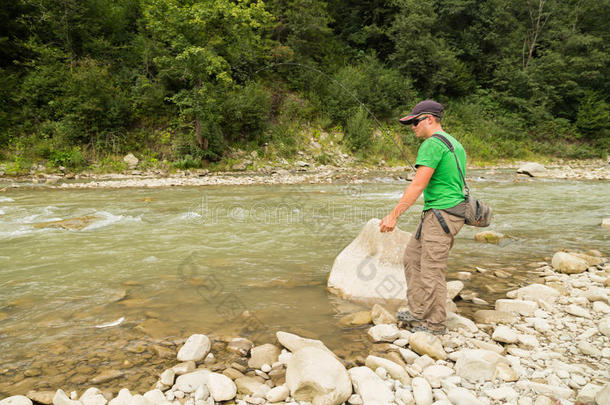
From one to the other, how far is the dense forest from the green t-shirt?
14.3 feet

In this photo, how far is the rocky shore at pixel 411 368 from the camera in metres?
2.03

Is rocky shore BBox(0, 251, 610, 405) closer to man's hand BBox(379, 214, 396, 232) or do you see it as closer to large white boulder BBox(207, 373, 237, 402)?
large white boulder BBox(207, 373, 237, 402)

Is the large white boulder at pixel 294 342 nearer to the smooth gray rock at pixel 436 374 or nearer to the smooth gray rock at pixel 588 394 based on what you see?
the smooth gray rock at pixel 436 374

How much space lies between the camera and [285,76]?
2280 centimetres

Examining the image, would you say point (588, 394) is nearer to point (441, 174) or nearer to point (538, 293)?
point (441, 174)

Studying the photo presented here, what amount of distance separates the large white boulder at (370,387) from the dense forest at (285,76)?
551 centimetres

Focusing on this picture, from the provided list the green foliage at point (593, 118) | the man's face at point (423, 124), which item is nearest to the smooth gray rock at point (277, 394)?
the man's face at point (423, 124)

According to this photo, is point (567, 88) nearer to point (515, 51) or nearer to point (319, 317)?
point (515, 51)

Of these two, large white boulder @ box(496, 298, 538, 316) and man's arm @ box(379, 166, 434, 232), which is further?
large white boulder @ box(496, 298, 538, 316)

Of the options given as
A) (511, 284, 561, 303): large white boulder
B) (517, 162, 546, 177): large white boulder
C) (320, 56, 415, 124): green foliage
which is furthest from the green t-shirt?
(320, 56, 415, 124): green foliage

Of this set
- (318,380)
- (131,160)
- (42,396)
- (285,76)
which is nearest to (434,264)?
(318,380)

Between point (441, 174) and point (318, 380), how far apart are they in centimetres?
176

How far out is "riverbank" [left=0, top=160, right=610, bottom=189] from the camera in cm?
1258

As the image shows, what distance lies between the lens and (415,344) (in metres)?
2.63
